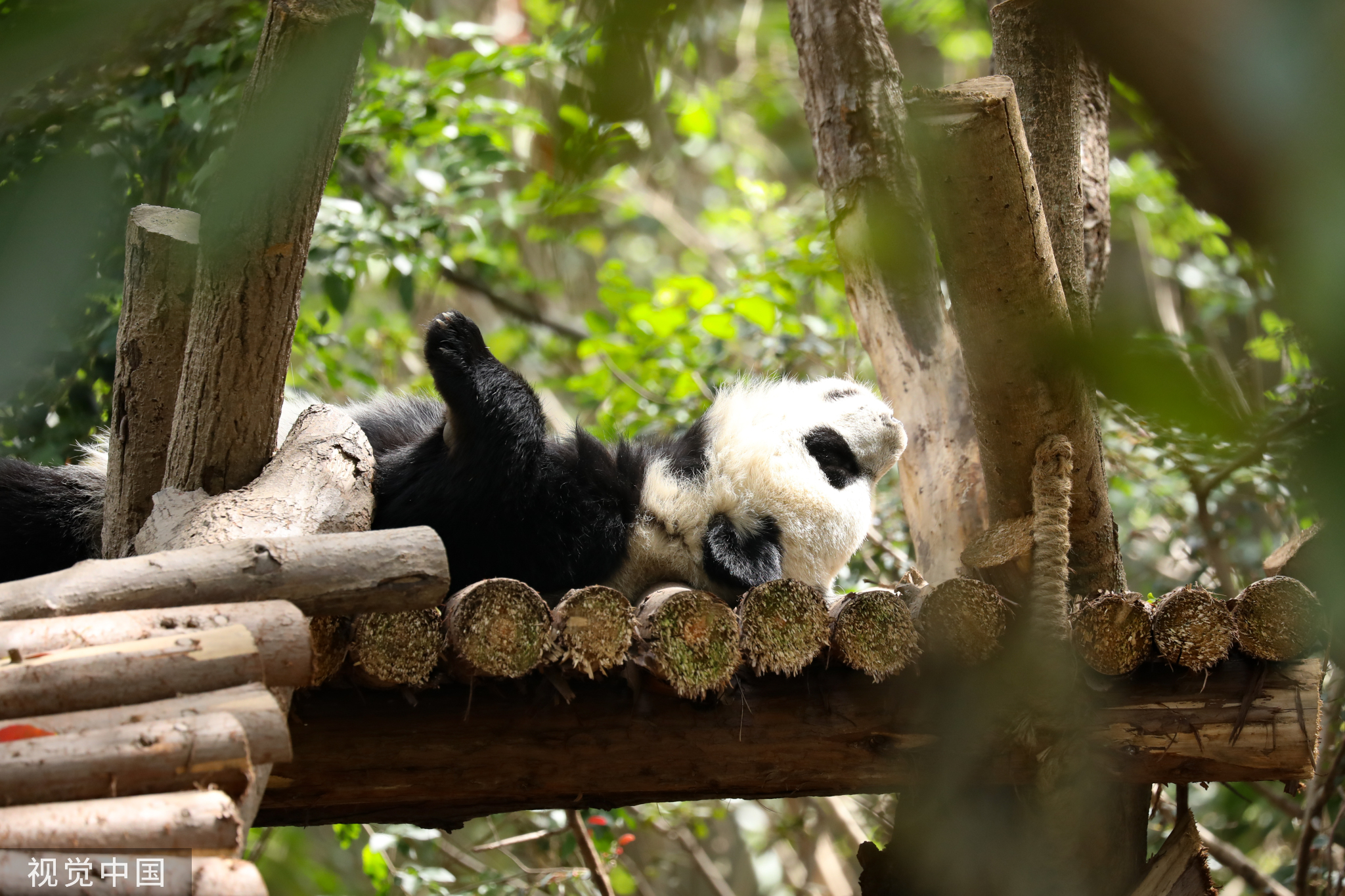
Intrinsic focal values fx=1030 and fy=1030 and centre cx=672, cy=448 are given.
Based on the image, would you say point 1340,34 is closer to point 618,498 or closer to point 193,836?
point 193,836

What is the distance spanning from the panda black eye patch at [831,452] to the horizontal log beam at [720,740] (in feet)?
2.74

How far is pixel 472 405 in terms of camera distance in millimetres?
2496

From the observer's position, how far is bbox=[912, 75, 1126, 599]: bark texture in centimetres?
160

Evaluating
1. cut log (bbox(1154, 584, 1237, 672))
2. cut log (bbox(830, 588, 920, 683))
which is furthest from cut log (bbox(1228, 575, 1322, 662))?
cut log (bbox(830, 588, 920, 683))

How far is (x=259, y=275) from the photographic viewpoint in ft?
6.32

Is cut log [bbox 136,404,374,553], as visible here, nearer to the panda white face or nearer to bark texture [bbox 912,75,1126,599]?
the panda white face

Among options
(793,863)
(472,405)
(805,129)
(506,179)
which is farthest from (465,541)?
(805,129)

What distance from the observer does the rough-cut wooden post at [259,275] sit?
165 cm

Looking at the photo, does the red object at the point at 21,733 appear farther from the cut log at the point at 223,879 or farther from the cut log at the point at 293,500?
the cut log at the point at 293,500

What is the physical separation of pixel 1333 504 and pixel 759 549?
2.35 metres

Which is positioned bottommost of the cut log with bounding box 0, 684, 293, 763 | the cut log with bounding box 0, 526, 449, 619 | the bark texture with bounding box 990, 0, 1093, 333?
the cut log with bounding box 0, 684, 293, 763

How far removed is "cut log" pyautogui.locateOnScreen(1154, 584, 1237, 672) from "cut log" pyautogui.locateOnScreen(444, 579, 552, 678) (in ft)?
4.31

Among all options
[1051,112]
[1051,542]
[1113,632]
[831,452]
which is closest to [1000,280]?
[1051,542]

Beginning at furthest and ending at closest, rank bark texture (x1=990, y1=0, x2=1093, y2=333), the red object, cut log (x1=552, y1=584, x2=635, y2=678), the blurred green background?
1. bark texture (x1=990, y1=0, x2=1093, y2=333)
2. cut log (x1=552, y1=584, x2=635, y2=678)
3. the red object
4. the blurred green background
